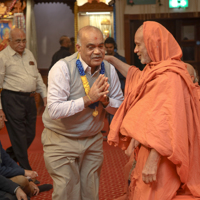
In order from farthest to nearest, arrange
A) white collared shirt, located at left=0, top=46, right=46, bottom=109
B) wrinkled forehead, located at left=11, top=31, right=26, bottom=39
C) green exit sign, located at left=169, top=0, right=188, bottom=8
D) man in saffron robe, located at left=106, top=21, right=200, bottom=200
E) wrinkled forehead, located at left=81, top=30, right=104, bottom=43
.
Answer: green exit sign, located at left=169, top=0, right=188, bottom=8 < wrinkled forehead, located at left=11, top=31, right=26, bottom=39 < white collared shirt, located at left=0, top=46, right=46, bottom=109 < wrinkled forehead, located at left=81, top=30, right=104, bottom=43 < man in saffron robe, located at left=106, top=21, right=200, bottom=200

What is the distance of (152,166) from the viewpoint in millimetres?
1832

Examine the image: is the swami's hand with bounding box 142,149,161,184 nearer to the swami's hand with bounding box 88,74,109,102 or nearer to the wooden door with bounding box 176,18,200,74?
the swami's hand with bounding box 88,74,109,102

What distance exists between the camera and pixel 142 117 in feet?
6.29

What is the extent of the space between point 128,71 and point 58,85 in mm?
586

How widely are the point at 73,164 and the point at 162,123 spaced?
866mm

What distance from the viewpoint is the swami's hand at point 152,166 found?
183 cm

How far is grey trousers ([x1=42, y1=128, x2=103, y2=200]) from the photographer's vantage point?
235 cm

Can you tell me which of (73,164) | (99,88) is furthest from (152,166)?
(73,164)

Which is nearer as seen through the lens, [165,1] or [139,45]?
[139,45]

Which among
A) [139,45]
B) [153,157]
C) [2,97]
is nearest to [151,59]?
[139,45]

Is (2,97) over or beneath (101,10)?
beneath

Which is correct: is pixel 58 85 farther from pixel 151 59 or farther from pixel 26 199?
pixel 26 199

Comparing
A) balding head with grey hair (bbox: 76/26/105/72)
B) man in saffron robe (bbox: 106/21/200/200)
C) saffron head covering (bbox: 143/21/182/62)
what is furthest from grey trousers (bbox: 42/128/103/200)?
saffron head covering (bbox: 143/21/182/62)

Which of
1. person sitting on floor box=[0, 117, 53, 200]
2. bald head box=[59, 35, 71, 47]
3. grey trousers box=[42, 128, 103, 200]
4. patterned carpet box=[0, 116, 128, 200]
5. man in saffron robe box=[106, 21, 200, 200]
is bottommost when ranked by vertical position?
patterned carpet box=[0, 116, 128, 200]
